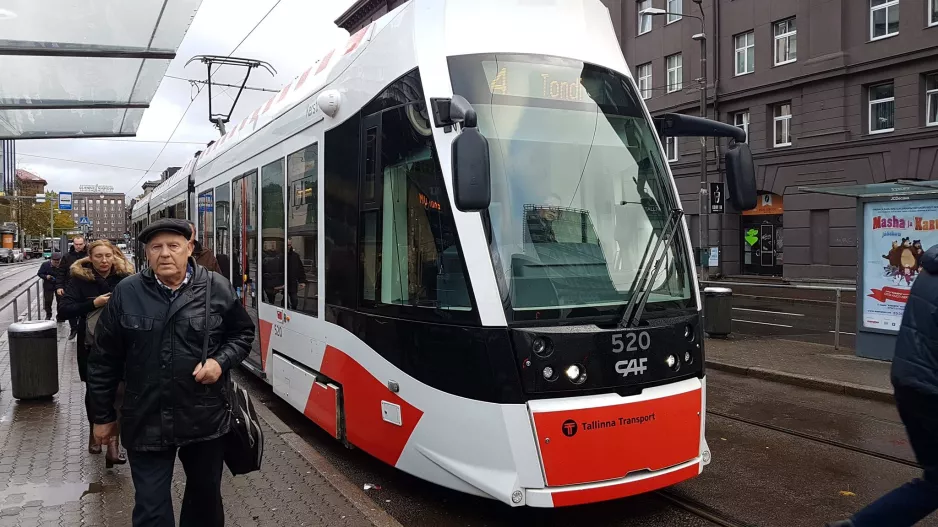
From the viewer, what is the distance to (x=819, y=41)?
2553 cm

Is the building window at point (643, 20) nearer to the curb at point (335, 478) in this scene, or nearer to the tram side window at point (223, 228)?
the tram side window at point (223, 228)

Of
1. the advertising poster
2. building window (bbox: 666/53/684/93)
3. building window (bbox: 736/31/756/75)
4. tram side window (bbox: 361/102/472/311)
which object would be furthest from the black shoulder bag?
building window (bbox: 666/53/684/93)

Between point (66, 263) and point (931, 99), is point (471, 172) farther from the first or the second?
point (931, 99)

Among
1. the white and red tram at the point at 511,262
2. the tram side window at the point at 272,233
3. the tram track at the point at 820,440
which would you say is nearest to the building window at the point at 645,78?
the tram track at the point at 820,440

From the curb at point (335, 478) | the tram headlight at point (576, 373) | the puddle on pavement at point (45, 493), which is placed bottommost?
the puddle on pavement at point (45, 493)

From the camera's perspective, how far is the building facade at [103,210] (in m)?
166

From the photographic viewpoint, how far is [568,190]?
4.41m

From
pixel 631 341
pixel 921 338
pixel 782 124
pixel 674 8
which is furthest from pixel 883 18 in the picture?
pixel 921 338

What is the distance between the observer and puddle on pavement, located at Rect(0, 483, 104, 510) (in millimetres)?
4605

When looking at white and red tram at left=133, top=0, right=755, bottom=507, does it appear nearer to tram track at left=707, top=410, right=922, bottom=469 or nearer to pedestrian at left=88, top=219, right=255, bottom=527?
pedestrian at left=88, top=219, right=255, bottom=527

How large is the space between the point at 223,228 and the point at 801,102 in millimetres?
23729

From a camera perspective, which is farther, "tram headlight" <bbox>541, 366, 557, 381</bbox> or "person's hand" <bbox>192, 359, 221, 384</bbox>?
"tram headlight" <bbox>541, 366, 557, 381</bbox>

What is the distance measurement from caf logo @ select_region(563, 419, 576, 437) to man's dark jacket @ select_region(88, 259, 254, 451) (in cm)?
180

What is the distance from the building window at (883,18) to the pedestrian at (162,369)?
26.2m
